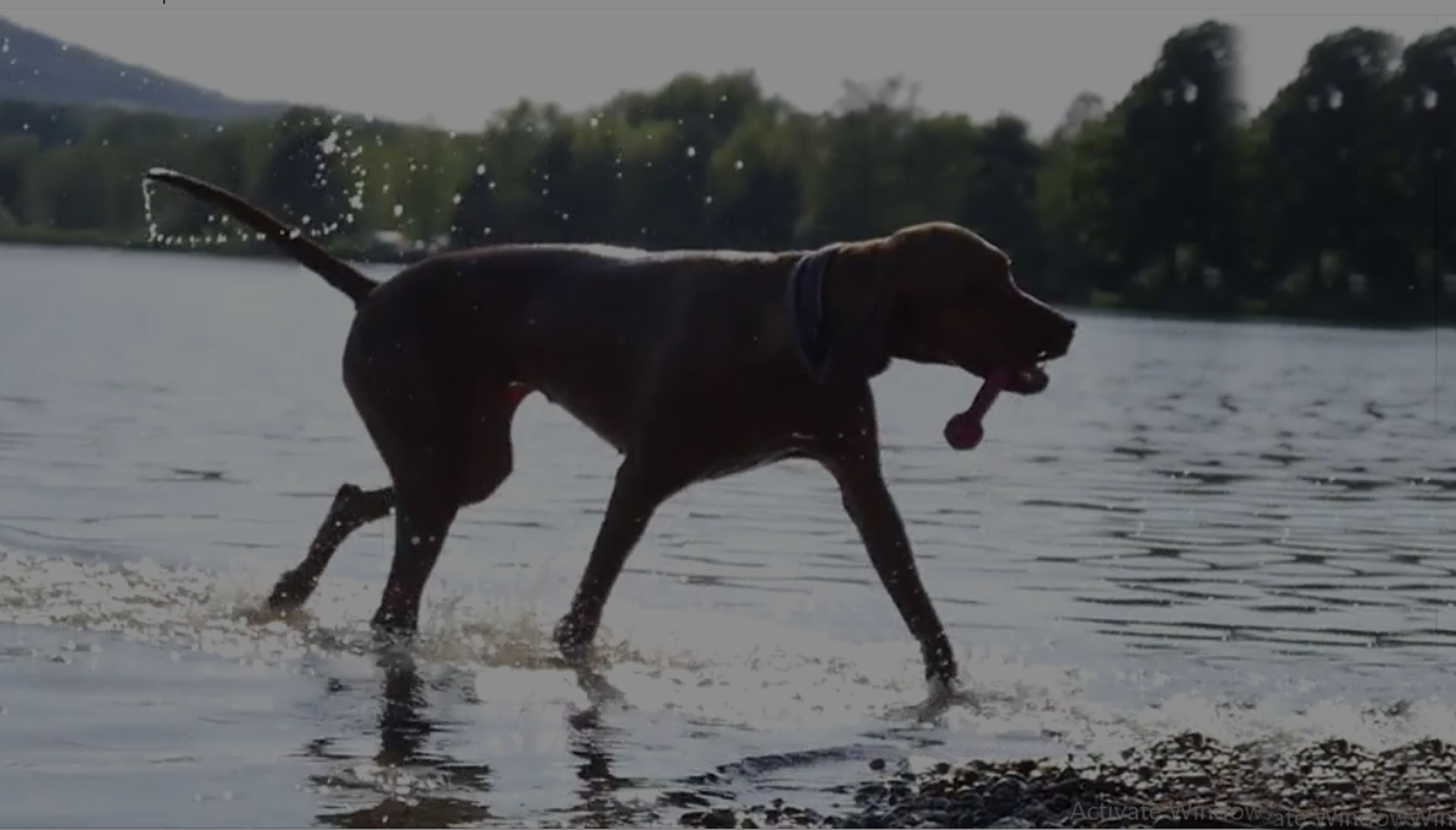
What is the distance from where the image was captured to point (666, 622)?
9.73m

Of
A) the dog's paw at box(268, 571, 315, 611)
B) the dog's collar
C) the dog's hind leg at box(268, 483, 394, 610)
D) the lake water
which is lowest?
the lake water

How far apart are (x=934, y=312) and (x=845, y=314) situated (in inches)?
11.1

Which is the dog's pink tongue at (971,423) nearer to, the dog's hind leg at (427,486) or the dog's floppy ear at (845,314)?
A: the dog's floppy ear at (845,314)

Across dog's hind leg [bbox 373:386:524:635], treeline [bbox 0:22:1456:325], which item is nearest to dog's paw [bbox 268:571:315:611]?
dog's hind leg [bbox 373:386:524:635]

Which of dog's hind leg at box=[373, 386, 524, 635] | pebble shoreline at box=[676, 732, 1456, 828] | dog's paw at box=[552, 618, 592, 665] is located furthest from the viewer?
dog's hind leg at box=[373, 386, 524, 635]

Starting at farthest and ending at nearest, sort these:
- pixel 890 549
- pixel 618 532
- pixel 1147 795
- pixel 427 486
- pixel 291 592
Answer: pixel 291 592 → pixel 427 486 → pixel 890 549 → pixel 618 532 → pixel 1147 795

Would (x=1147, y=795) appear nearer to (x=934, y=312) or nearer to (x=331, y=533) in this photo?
(x=934, y=312)

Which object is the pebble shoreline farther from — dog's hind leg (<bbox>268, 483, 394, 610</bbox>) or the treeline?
the treeline

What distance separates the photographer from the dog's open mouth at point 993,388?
322 inches

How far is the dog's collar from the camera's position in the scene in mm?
8039

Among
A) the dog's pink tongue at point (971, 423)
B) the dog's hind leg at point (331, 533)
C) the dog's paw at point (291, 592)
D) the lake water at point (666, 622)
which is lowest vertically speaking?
the lake water at point (666, 622)

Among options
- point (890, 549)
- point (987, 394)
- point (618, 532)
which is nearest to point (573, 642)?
point (618, 532)

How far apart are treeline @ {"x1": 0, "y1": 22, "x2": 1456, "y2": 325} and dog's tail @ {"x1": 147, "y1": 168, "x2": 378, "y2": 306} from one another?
1171cm

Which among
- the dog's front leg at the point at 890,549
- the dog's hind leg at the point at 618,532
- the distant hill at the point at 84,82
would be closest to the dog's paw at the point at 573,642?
the dog's hind leg at the point at 618,532
